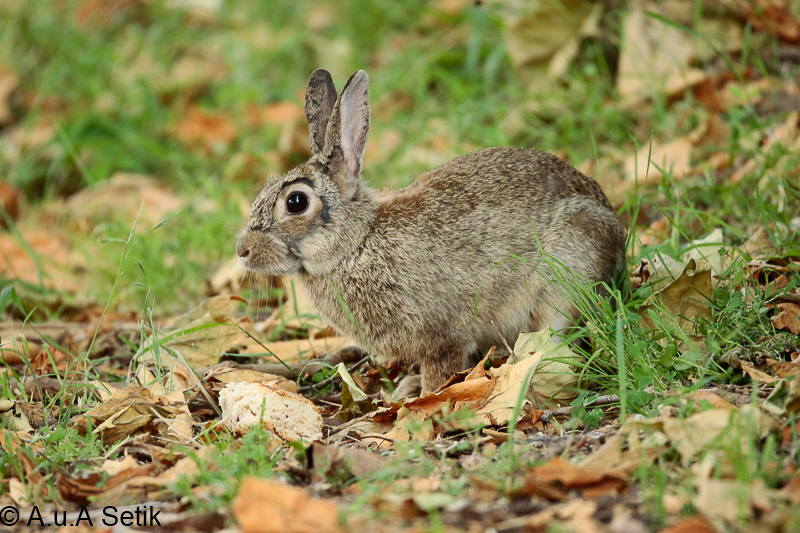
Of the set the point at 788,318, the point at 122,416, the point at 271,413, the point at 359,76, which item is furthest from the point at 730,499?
the point at 359,76

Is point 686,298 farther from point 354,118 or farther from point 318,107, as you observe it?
point 318,107

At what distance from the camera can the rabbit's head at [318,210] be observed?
3934mm

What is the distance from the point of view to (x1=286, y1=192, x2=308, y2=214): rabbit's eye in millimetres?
3945

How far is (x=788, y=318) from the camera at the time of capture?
3.44 m

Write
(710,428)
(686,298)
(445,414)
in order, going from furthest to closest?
(686,298), (445,414), (710,428)

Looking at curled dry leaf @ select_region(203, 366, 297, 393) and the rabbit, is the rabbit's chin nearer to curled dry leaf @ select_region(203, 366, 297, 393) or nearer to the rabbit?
the rabbit

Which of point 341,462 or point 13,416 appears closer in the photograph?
point 341,462

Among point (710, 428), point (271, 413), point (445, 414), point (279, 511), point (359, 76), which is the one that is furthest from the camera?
point (359, 76)

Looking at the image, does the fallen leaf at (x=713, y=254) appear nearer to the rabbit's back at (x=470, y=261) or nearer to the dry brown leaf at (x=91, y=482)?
the rabbit's back at (x=470, y=261)

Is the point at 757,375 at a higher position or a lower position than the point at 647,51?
lower

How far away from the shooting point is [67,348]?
14.3ft

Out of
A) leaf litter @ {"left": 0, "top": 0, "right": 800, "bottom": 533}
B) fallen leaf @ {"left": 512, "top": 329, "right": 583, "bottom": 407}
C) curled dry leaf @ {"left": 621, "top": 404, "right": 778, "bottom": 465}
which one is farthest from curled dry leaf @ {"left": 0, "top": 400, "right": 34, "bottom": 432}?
curled dry leaf @ {"left": 621, "top": 404, "right": 778, "bottom": 465}

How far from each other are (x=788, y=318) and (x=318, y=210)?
7.06 ft

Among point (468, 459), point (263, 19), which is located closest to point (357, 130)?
point (468, 459)
